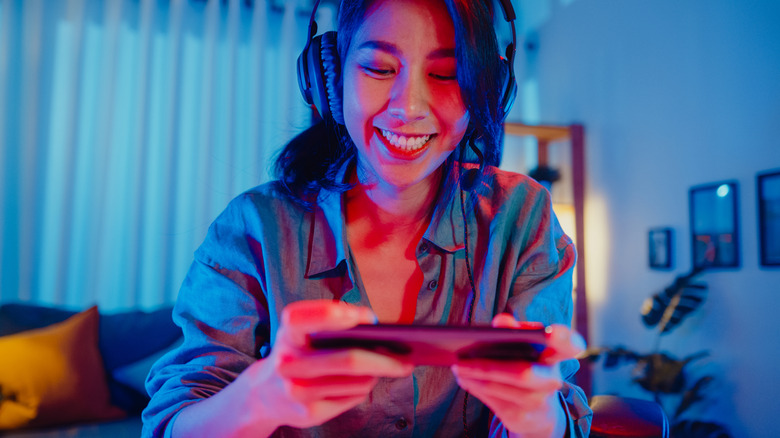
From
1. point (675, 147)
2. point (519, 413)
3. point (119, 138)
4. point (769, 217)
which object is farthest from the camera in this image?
point (119, 138)

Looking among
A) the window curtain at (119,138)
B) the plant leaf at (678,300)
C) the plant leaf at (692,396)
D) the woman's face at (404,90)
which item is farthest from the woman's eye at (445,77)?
the window curtain at (119,138)

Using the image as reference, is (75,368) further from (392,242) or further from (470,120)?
(470,120)

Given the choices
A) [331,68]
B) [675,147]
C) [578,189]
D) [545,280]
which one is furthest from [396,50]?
[578,189]

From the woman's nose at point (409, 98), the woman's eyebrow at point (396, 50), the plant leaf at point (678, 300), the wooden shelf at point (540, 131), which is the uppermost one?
the wooden shelf at point (540, 131)

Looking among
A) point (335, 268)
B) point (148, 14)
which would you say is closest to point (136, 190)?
point (148, 14)

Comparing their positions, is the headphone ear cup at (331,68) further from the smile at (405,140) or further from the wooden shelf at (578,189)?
the wooden shelf at (578,189)

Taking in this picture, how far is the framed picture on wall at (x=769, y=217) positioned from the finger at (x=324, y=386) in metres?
2.48

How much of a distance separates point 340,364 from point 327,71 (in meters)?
0.64

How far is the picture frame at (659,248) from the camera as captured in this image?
2.96m

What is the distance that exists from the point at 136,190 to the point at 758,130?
3.62m

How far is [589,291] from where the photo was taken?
3.76 m

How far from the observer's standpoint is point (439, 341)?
46cm

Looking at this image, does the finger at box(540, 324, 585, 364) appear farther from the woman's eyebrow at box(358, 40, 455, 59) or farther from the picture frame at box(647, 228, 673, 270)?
the picture frame at box(647, 228, 673, 270)

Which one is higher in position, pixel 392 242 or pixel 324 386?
pixel 392 242
